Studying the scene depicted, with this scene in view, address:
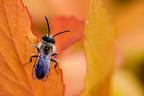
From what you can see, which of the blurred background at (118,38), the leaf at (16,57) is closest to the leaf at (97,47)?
the leaf at (16,57)

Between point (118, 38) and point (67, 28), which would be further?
point (118, 38)

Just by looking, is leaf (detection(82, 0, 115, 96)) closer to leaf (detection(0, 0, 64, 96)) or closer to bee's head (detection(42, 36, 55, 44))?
leaf (detection(0, 0, 64, 96))

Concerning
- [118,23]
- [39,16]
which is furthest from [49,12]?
[118,23]

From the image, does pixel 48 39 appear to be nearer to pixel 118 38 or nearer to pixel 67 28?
pixel 67 28

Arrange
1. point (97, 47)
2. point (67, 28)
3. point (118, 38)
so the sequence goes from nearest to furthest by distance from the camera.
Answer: point (97, 47)
point (67, 28)
point (118, 38)

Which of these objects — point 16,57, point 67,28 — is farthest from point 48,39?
point 16,57

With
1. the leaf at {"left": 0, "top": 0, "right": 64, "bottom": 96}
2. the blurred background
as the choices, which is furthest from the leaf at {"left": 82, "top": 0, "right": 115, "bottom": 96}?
the blurred background
